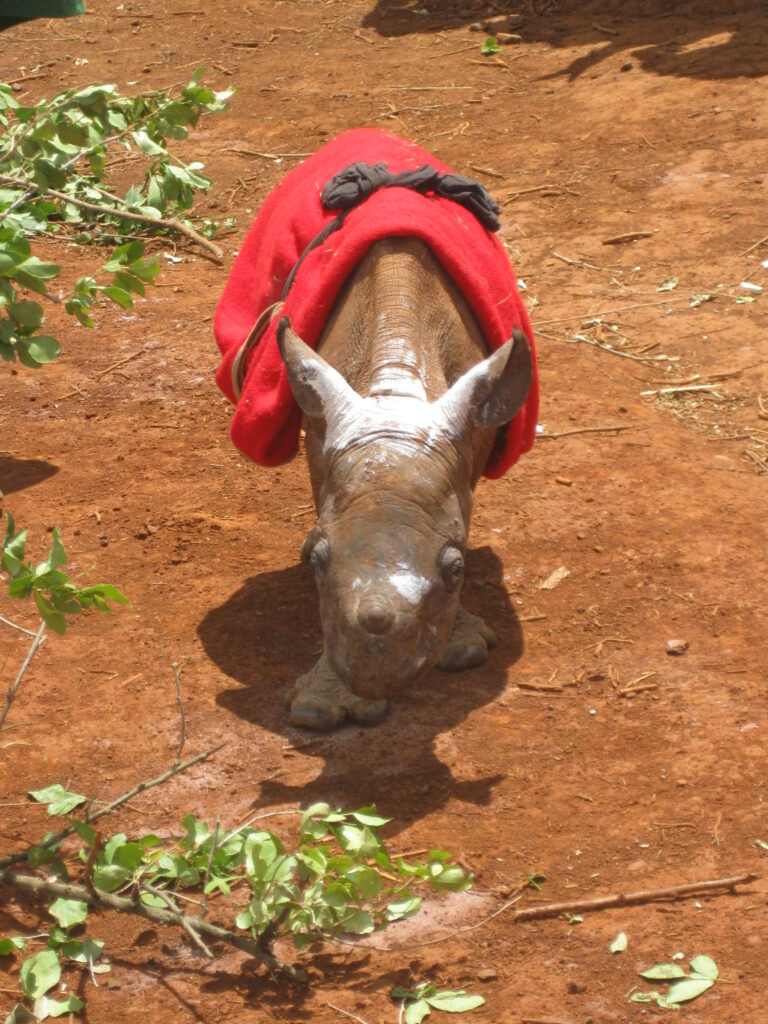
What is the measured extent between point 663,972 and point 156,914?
1.48 metres

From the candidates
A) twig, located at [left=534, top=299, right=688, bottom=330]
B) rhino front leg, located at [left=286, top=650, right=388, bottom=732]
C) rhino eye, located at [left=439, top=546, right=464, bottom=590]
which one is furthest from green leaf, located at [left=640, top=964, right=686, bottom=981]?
twig, located at [left=534, top=299, right=688, bottom=330]

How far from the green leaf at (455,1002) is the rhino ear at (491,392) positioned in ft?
6.42

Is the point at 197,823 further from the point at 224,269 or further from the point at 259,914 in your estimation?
the point at 224,269

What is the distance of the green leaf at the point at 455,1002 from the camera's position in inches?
148

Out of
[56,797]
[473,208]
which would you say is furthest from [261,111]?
[56,797]

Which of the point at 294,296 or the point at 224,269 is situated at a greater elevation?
the point at 294,296

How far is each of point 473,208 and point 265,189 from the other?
17.7 ft

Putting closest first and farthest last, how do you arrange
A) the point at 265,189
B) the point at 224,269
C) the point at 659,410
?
1. the point at 659,410
2. the point at 224,269
3. the point at 265,189

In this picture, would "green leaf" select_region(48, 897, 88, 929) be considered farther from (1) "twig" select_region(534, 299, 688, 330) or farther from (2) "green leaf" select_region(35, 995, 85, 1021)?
(1) "twig" select_region(534, 299, 688, 330)

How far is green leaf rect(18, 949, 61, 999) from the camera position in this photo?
3.61 meters

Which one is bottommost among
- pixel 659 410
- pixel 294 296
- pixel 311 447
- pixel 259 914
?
pixel 659 410

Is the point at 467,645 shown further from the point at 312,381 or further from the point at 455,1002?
the point at 455,1002

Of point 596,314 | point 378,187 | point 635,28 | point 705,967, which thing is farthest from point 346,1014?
point 635,28

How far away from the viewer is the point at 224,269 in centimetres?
958
